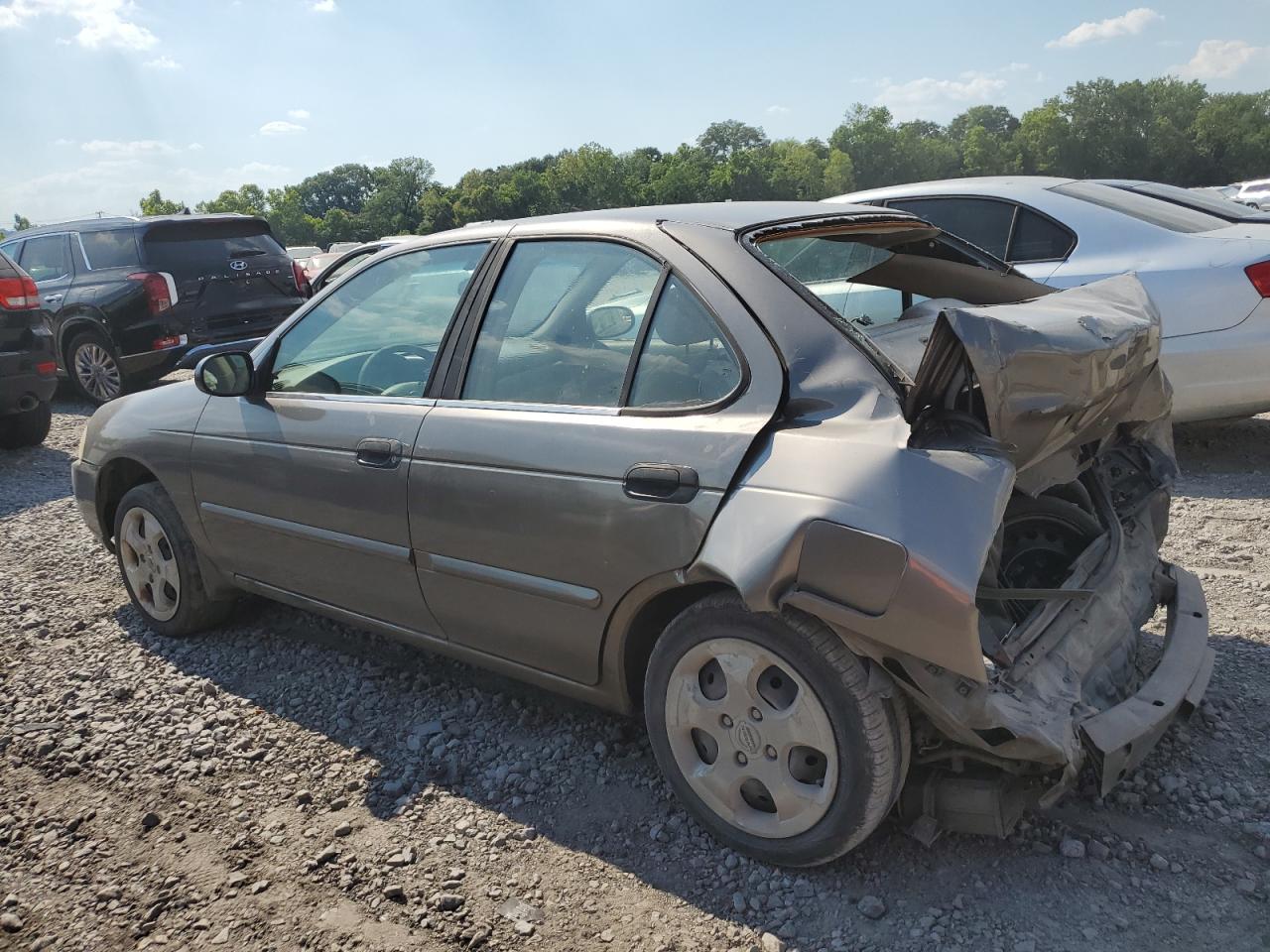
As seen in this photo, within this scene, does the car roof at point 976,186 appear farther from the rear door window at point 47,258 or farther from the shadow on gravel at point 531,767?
the rear door window at point 47,258

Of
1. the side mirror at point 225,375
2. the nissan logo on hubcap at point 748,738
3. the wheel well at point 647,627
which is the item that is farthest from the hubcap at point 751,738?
the side mirror at point 225,375

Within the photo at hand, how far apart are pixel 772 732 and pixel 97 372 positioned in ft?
32.3

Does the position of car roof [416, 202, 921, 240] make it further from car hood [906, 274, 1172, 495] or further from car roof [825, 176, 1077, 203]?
car roof [825, 176, 1077, 203]

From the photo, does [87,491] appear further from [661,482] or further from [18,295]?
[18,295]

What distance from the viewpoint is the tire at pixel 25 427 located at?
27.0 feet

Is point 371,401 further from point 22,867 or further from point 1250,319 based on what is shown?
point 1250,319

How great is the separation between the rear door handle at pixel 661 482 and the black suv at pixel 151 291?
8.59m

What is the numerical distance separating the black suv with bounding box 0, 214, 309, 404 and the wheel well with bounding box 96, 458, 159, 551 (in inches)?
232

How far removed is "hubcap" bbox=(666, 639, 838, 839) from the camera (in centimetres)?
238

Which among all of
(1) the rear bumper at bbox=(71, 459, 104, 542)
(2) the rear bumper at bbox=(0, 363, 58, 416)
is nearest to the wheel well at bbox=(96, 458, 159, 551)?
(1) the rear bumper at bbox=(71, 459, 104, 542)

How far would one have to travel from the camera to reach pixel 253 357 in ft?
12.2

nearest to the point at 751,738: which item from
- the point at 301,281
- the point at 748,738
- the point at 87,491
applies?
the point at 748,738

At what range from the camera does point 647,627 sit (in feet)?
8.95

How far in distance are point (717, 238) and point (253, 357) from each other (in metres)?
1.95
